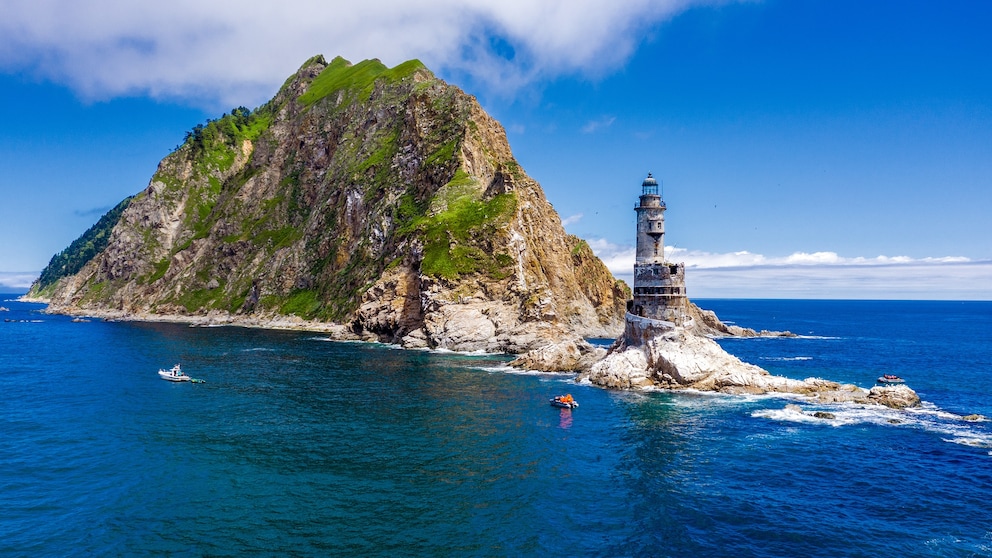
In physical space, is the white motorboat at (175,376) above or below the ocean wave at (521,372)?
below

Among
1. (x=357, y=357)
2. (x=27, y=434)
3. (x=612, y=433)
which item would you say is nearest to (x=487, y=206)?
(x=357, y=357)

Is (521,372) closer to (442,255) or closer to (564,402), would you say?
(564,402)

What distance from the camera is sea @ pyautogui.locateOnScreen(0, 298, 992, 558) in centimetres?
3594

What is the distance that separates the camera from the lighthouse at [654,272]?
8494 centimetres

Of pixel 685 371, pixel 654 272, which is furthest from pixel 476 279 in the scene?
pixel 685 371

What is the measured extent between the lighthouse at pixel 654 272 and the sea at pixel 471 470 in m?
14.3

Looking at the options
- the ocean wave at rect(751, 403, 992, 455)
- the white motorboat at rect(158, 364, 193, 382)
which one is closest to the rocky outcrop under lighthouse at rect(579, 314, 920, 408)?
the ocean wave at rect(751, 403, 992, 455)

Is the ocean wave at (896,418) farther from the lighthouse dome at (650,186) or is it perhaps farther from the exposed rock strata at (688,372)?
the lighthouse dome at (650,186)

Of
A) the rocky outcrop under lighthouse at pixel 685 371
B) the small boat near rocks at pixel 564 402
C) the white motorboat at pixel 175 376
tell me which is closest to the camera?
the small boat near rocks at pixel 564 402

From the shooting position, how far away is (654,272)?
3410 inches

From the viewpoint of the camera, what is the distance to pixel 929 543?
35.8m

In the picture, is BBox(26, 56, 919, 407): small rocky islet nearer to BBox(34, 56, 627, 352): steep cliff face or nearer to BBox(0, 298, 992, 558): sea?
BBox(34, 56, 627, 352): steep cliff face

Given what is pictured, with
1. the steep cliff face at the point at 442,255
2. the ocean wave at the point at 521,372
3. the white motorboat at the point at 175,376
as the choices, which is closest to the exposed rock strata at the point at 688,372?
the ocean wave at the point at 521,372

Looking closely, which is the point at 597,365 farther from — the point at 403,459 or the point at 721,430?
Result: the point at 403,459
